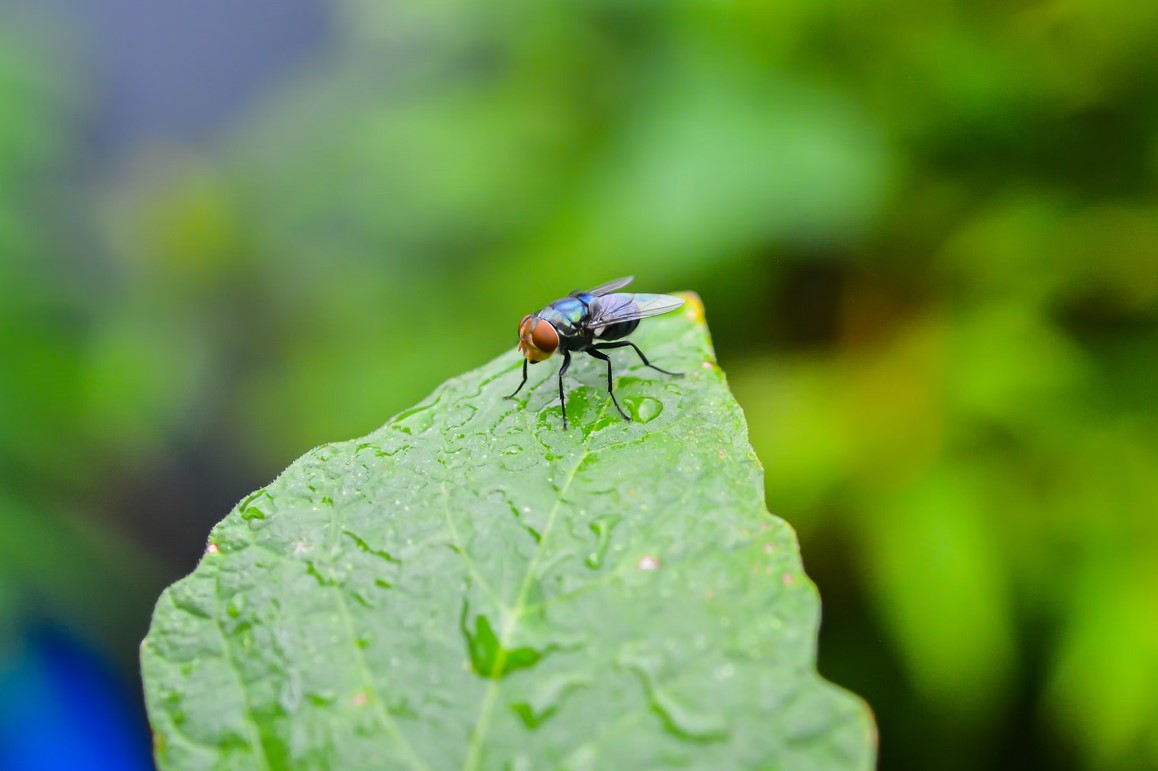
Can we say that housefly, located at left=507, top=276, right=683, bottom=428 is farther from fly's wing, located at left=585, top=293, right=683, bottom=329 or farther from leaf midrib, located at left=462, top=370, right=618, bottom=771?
leaf midrib, located at left=462, top=370, right=618, bottom=771

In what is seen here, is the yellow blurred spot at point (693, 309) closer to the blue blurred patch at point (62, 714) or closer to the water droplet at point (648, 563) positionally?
the water droplet at point (648, 563)

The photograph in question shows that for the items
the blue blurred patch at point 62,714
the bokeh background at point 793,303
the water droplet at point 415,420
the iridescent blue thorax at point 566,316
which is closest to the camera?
the water droplet at point 415,420

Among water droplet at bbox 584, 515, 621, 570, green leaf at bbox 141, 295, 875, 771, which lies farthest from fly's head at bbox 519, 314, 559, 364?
water droplet at bbox 584, 515, 621, 570

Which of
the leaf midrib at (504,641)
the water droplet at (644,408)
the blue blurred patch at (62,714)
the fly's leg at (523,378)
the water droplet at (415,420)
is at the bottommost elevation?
the blue blurred patch at (62,714)

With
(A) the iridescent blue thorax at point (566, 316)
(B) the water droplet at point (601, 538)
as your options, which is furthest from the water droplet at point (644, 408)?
(A) the iridescent blue thorax at point (566, 316)

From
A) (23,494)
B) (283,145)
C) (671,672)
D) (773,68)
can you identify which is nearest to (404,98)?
(283,145)

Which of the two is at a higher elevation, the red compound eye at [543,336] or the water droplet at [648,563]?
the red compound eye at [543,336]

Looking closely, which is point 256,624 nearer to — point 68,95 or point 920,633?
point 920,633
